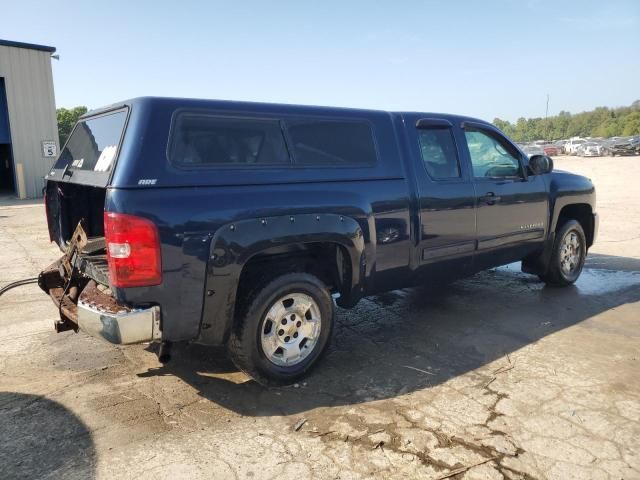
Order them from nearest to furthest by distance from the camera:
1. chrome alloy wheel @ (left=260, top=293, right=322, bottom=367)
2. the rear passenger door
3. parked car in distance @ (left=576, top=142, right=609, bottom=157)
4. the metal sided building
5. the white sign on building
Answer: chrome alloy wheel @ (left=260, top=293, right=322, bottom=367) < the rear passenger door < the metal sided building < the white sign on building < parked car in distance @ (left=576, top=142, right=609, bottom=157)

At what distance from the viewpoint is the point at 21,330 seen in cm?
477

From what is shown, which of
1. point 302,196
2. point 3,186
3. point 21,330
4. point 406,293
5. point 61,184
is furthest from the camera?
point 3,186

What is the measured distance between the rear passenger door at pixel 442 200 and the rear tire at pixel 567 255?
1.67 metres

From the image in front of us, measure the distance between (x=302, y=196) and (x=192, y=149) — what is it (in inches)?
31.7

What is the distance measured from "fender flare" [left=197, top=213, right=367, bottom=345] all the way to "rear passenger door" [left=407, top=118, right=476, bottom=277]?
112cm

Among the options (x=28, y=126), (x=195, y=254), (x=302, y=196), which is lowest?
(x=195, y=254)

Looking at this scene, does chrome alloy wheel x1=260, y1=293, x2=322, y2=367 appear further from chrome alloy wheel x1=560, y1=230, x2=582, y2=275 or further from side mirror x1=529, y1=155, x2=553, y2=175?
chrome alloy wheel x1=560, y1=230, x2=582, y2=275

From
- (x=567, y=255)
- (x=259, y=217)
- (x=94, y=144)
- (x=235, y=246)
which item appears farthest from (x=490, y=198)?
(x=94, y=144)

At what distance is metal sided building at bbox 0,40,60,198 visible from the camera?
776 inches

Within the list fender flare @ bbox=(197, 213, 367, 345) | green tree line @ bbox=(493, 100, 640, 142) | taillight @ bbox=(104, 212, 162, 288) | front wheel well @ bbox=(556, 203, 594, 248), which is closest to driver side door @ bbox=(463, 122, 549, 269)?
front wheel well @ bbox=(556, 203, 594, 248)

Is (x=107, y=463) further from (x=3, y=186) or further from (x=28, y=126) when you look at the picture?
(x=3, y=186)

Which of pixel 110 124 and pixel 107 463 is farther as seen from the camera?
pixel 110 124

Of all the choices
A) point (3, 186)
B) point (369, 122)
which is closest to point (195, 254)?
point (369, 122)

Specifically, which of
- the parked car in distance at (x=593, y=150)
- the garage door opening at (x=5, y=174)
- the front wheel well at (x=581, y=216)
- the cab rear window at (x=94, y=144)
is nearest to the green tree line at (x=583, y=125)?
the parked car in distance at (x=593, y=150)
